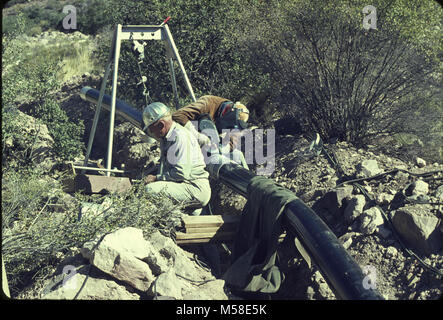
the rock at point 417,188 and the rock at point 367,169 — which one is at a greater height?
the rock at point 417,188

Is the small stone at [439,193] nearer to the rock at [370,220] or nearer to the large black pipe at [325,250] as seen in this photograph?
the rock at [370,220]

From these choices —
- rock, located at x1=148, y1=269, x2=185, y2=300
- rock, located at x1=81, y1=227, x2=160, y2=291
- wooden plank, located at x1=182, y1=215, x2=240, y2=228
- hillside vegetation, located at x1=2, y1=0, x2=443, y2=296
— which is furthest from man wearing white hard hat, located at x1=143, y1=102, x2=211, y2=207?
rock, located at x1=148, y1=269, x2=185, y2=300

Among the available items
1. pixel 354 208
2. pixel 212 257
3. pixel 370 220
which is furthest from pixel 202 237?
pixel 370 220

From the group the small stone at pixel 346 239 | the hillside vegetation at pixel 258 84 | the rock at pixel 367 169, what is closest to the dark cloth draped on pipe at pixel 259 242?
the small stone at pixel 346 239

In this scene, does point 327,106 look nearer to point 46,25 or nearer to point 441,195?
point 441,195

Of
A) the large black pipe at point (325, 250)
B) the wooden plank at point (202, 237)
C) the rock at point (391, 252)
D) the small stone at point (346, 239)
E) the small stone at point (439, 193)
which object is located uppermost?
the small stone at point (439, 193)

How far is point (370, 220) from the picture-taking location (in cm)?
561

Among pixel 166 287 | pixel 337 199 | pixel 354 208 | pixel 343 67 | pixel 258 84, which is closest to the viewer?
pixel 166 287

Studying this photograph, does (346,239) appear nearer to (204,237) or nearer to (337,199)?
(337,199)

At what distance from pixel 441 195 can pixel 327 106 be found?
2882 mm

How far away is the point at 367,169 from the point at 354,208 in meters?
0.93

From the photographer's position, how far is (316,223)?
5.12m

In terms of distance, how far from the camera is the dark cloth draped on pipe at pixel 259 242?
529 centimetres

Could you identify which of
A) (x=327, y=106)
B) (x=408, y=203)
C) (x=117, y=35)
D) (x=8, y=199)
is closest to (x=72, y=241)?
(x=8, y=199)
